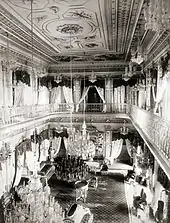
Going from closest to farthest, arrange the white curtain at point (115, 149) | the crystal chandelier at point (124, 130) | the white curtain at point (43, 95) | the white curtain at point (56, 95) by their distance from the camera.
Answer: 1. the white curtain at point (43, 95)
2. the crystal chandelier at point (124, 130)
3. the white curtain at point (115, 149)
4. the white curtain at point (56, 95)

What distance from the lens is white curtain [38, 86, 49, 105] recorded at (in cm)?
1543

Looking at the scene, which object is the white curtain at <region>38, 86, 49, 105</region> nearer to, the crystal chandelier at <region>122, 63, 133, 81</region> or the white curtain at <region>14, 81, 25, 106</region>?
the white curtain at <region>14, 81, 25, 106</region>

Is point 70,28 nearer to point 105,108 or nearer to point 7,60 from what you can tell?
point 7,60

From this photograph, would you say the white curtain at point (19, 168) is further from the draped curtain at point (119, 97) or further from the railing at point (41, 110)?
the draped curtain at point (119, 97)

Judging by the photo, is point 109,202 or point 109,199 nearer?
point 109,202

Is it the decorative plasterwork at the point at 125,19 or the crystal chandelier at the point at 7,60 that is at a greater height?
the decorative plasterwork at the point at 125,19

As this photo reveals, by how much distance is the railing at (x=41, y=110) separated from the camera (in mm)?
9688

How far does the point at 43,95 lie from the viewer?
53.0 ft

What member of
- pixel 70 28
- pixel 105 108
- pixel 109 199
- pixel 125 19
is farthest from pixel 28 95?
pixel 125 19

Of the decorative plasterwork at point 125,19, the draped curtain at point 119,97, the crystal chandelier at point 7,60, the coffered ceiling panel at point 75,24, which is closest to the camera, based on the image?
the decorative plasterwork at point 125,19

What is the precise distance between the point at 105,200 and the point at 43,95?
767cm

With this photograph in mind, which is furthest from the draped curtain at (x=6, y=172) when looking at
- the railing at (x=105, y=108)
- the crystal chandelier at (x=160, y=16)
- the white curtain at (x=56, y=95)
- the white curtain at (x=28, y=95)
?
the crystal chandelier at (x=160, y=16)

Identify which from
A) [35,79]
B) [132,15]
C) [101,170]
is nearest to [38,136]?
[35,79]

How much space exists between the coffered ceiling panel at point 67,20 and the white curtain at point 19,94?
2630mm
